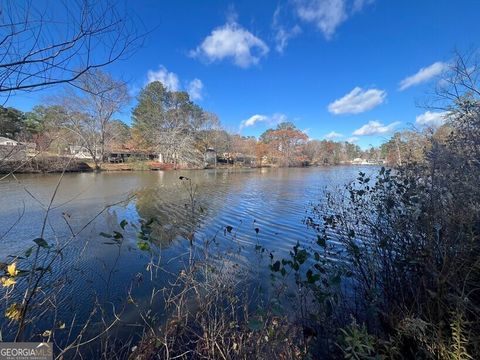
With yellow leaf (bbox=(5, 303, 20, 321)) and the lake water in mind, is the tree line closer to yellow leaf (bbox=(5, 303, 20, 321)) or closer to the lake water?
the lake water

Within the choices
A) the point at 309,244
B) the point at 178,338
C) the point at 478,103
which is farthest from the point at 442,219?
the point at 309,244

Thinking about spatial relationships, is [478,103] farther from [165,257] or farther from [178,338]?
[165,257]

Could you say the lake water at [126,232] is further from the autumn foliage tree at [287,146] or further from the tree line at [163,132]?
the autumn foliage tree at [287,146]

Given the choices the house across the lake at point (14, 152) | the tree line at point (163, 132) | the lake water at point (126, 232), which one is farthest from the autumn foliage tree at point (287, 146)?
the house across the lake at point (14, 152)

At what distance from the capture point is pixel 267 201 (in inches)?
454

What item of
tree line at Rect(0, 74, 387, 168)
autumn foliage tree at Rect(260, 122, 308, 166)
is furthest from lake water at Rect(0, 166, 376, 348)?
autumn foliage tree at Rect(260, 122, 308, 166)

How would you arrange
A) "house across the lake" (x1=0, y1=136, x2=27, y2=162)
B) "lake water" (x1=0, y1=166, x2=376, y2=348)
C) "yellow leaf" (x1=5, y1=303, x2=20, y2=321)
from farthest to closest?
"lake water" (x1=0, y1=166, x2=376, y2=348) → "house across the lake" (x1=0, y1=136, x2=27, y2=162) → "yellow leaf" (x1=5, y1=303, x2=20, y2=321)

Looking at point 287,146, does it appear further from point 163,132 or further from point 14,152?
point 14,152

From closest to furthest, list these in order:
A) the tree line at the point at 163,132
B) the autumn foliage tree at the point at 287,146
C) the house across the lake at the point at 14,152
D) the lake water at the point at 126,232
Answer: the house across the lake at the point at 14,152 < the lake water at the point at 126,232 < the tree line at the point at 163,132 < the autumn foliage tree at the point at 287,146
